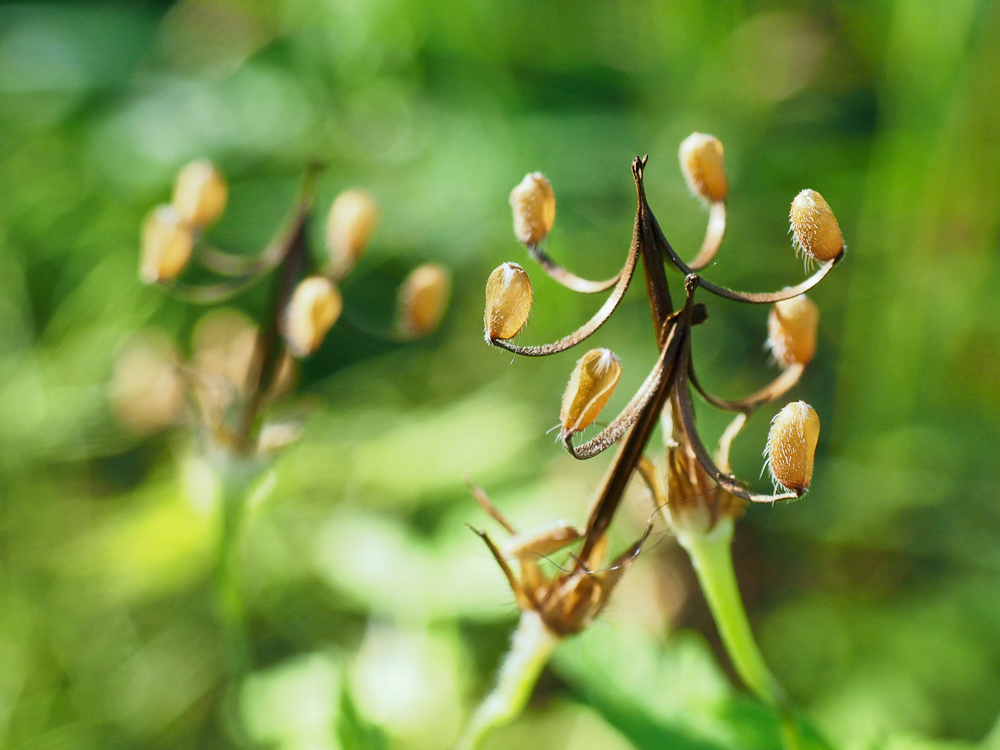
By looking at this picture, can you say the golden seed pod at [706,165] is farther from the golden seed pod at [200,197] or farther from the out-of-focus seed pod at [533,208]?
the golden seed pod at [200,197]

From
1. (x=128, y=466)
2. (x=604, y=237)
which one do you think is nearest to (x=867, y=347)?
(x=604, y=237)

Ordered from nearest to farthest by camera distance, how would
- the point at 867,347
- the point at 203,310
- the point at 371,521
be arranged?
the point at 371,521 < the point at 867,347 < the point at 203,310

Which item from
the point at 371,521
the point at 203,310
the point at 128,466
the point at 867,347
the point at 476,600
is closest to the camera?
the point at 476,600

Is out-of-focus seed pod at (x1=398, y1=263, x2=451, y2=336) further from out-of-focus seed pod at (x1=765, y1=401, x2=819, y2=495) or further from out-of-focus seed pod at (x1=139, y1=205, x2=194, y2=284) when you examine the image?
out-of-focus seed pod at (x1=765, y1=401, x2=819, y2=495)

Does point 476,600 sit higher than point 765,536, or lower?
higher

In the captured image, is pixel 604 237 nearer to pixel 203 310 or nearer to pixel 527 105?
pixel 527 105

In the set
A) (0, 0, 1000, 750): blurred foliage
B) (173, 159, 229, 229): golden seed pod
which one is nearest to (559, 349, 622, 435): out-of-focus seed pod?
(173, 159, 229, 229): golden seed pod
